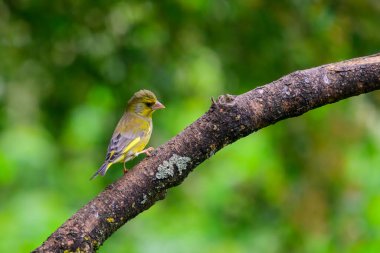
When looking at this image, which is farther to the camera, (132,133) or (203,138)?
(132,133)

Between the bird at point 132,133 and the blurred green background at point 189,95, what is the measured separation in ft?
4.09

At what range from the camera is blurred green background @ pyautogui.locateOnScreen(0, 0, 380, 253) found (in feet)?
19.2

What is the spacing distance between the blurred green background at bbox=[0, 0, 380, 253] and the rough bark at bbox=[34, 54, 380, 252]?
223 cm

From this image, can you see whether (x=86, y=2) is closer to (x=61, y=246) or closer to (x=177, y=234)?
(x=177, y=234)

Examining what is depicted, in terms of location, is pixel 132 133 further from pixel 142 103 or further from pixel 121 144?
pixel 142 103

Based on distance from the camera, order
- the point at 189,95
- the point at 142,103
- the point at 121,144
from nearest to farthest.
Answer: the point at 121,144
the point at 142,103
the point at 189,95

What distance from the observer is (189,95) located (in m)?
7.11

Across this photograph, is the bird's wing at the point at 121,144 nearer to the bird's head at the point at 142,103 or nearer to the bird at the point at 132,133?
the bird at the point at 132,133

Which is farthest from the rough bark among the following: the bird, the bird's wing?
the bird's wing

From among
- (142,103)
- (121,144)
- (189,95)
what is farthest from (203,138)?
(189,95)

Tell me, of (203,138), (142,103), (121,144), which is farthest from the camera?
(142,103)

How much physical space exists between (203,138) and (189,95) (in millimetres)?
3933

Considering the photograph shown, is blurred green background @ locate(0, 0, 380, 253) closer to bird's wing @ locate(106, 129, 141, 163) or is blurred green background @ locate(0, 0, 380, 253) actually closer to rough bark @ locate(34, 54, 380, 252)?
bird's wing @ locate(106, 129, 141, 163)

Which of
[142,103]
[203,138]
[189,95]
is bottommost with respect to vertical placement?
→ [203,138]
